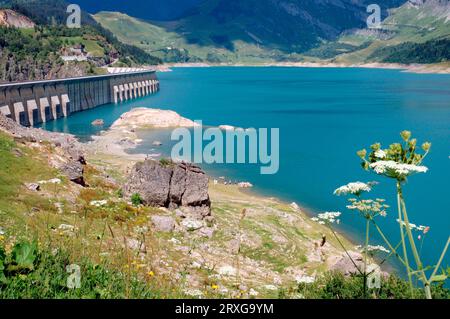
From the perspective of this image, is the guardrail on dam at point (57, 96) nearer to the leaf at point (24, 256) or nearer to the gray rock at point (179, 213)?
the gray rock at point (179, 213)

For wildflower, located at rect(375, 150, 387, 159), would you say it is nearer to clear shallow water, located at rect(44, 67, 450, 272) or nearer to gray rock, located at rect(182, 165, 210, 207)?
gray rock, located at rect(182, 165, 210, 207)

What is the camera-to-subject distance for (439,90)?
18162 centimetres

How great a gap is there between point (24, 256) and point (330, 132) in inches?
3710

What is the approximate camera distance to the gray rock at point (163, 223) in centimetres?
2372

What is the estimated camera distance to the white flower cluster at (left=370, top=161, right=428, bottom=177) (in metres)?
7.82

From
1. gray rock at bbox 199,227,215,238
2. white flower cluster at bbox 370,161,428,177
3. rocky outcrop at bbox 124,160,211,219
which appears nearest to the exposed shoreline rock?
rocky outcrop at bbox 124,160,211,219

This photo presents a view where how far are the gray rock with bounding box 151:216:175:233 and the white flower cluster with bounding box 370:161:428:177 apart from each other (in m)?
16.6

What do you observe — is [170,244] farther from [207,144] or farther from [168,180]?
[207,144]

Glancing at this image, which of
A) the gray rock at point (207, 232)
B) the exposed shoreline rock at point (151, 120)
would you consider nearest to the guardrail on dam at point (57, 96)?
the exposed shoreline rock at point (151, 120)

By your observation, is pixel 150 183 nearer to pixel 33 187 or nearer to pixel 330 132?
pixel 33 187

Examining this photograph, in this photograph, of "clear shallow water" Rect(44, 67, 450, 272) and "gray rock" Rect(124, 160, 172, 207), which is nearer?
"gray rock" Rect(124, 160, 172, 207)

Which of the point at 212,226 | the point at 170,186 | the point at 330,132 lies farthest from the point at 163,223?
the point at 330,132

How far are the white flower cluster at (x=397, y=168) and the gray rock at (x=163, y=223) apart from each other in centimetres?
1661
